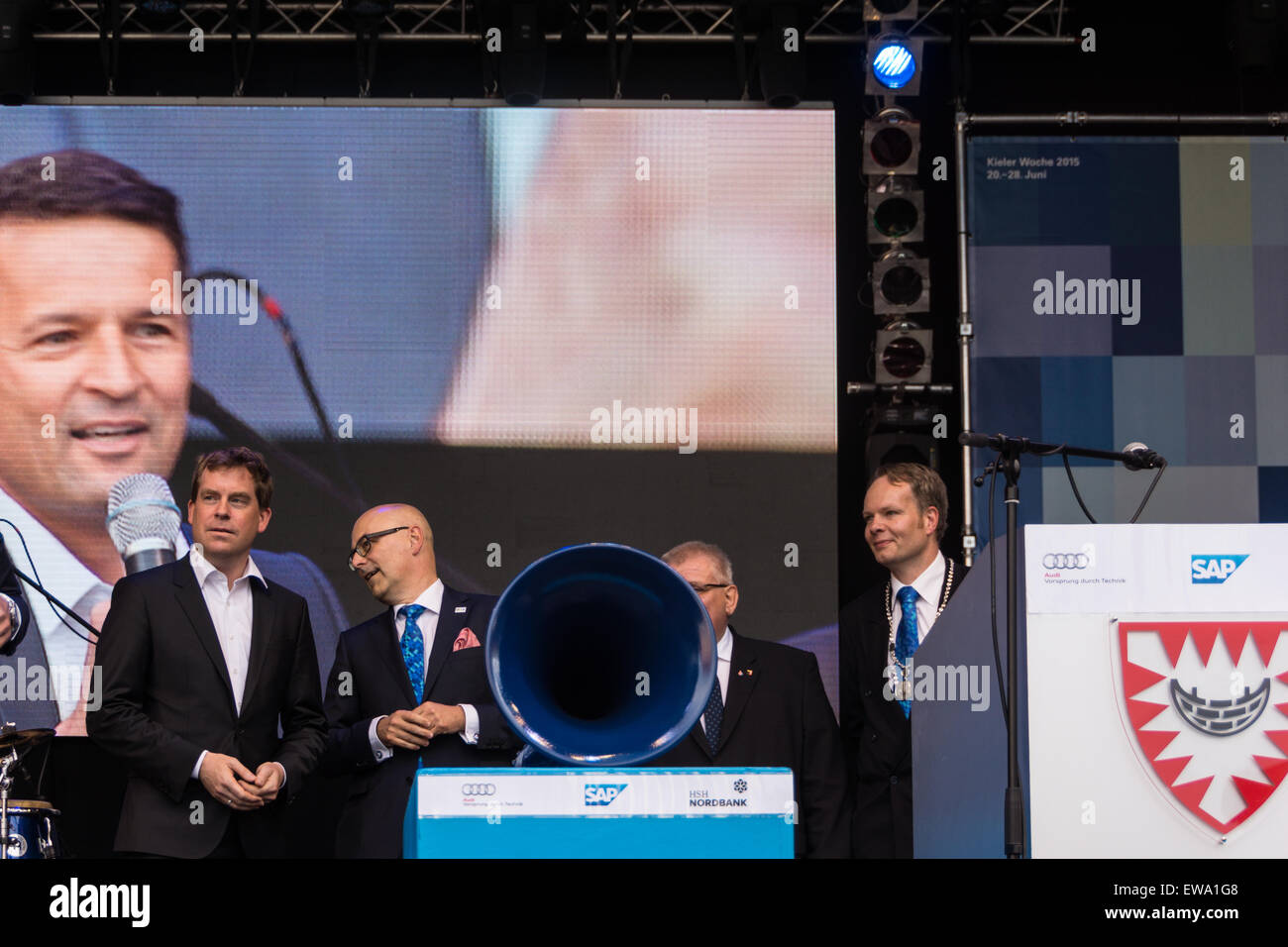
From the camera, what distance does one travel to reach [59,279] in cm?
632

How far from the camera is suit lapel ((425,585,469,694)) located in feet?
15.8

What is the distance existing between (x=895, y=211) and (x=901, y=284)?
305mm

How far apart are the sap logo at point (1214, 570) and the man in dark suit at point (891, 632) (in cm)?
219

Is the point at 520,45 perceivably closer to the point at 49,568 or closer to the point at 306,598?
the point at 306,598

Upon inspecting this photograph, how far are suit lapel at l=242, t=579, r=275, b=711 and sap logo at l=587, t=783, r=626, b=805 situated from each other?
212cm

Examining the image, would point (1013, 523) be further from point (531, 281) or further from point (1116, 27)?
point (1116, 27)

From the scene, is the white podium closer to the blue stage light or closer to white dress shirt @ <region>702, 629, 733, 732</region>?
white dress shirt @ <region>702, 629, 733, 732</region>

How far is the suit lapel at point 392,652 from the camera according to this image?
4769 mm

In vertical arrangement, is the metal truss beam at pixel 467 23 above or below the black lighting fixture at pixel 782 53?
above

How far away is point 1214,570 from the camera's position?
3008mm

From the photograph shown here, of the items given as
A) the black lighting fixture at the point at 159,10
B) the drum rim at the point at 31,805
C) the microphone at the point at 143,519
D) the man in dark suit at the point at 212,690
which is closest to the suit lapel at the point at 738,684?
the man in dark suit at the point at 212,690

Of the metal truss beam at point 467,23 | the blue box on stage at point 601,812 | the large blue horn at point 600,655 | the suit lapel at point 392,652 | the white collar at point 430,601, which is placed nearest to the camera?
the blue box on stage at point 601,812
